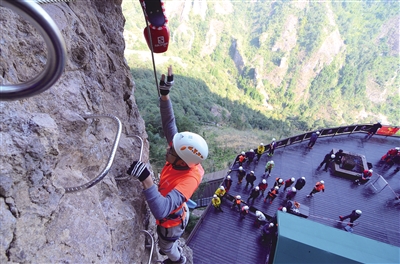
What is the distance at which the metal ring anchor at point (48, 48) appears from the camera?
3.08ft

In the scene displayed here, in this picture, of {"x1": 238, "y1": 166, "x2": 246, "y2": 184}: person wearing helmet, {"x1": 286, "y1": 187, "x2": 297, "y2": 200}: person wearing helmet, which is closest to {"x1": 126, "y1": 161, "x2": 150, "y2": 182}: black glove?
{"x1": 238, "y1": 166, "x2": 246, "y2": 184}: person wearing helmet

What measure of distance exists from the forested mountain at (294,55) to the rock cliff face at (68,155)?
65.4 m

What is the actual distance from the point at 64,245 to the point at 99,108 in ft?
6.27

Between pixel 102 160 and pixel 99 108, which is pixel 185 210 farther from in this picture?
pixel 99 108

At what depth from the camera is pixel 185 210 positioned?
383 cm

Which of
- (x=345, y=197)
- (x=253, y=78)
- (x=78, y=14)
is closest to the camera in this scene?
(x=78, y=14)

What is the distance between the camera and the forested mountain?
87.4 meters

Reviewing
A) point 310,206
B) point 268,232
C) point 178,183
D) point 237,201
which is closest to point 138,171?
point 178,183

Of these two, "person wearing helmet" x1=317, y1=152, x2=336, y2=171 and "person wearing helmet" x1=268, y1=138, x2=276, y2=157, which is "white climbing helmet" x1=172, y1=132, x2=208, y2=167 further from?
"person wearing helmet" x1=317, y1=152, x2=336, y2=171

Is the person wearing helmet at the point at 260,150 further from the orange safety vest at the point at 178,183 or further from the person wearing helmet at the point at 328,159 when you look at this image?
the orange safety vest at the point at 178,183

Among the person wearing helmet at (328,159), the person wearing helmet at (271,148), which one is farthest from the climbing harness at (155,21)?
the person wearing helmet at (328,159)

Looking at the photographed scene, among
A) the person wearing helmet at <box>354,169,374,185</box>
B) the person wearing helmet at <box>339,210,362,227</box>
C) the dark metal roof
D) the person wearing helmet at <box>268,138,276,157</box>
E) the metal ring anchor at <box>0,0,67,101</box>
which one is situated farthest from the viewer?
the person wearing helmet at <box>268,138,276,157</box>

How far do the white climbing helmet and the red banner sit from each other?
1776cm

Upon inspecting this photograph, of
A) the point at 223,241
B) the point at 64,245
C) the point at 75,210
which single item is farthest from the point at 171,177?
the point at 223,241
